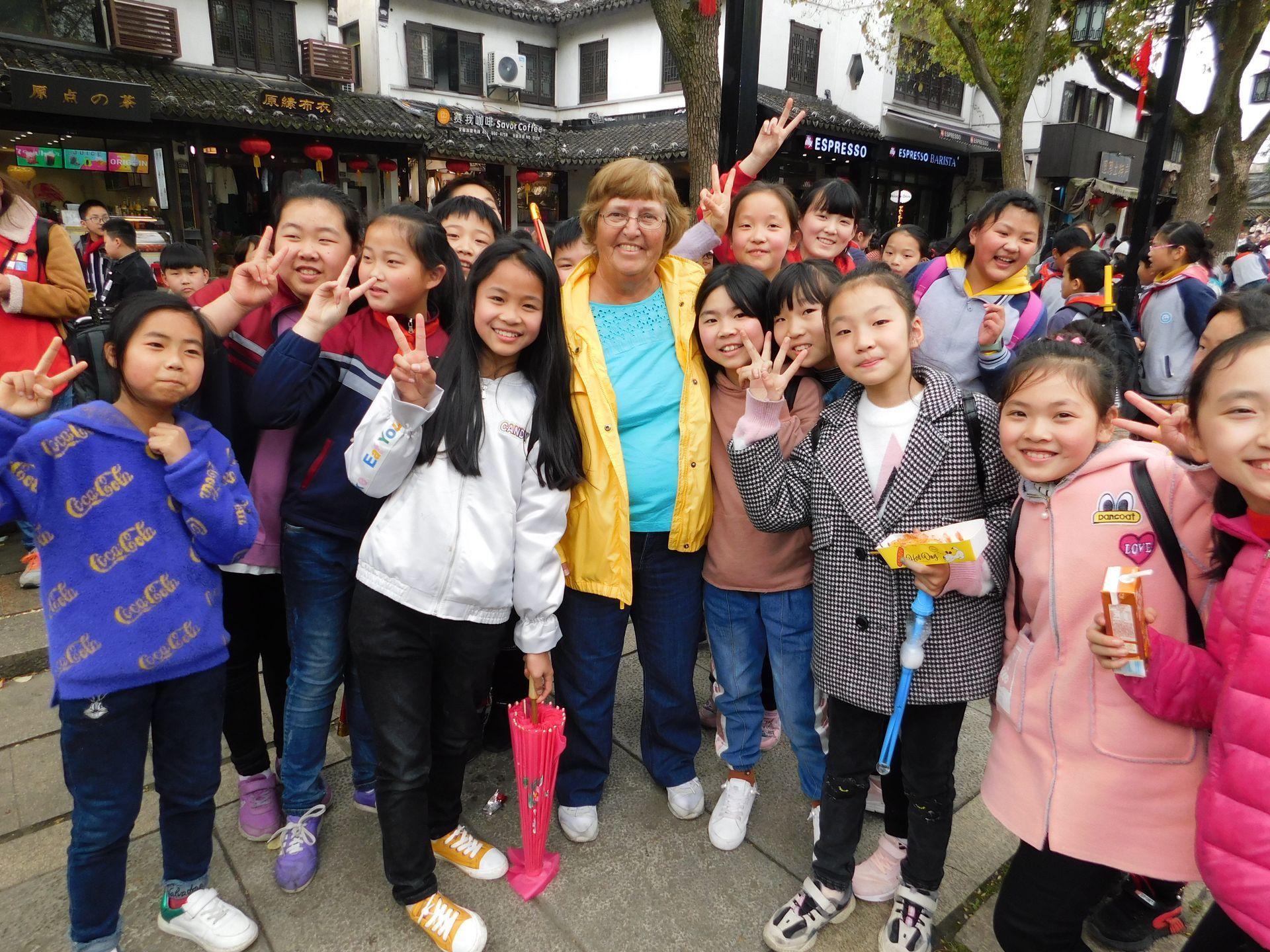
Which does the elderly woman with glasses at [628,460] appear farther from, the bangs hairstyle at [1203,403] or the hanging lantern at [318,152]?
the hanging lantern at [318,152]

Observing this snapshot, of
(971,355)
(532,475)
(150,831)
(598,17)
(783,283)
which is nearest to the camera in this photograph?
(532,475)

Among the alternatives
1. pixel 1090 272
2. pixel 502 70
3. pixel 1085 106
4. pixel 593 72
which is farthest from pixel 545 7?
pixel 1090 272

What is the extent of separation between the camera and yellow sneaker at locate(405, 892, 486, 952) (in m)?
1.94

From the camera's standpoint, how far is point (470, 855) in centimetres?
223

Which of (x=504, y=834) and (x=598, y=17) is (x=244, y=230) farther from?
(x=504, y=834)

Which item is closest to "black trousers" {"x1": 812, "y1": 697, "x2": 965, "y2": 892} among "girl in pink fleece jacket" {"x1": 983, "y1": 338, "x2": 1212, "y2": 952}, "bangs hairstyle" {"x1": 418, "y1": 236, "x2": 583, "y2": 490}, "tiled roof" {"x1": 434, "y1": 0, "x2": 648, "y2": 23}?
"girl in pink fleece jacket" {"x1": 983, "y1": 338, "x2": 1212, "y2": 952}

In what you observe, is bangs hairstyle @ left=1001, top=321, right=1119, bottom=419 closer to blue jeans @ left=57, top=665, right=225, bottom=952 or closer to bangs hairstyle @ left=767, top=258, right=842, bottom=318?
bangs hairstyle @ left=767, top=258, right=842, bottom=318

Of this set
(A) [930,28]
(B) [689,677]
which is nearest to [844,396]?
(B) [689,677]

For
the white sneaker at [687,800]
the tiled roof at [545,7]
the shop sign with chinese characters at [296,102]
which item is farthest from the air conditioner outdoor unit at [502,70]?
the white sneaker at [687,800]

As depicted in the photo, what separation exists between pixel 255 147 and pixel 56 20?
2835mm

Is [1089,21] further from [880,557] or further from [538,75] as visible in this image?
[538,75]

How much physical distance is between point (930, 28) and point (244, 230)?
38.4 ft

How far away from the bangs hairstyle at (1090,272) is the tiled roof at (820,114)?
10912mm

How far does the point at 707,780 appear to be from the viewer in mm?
2699
